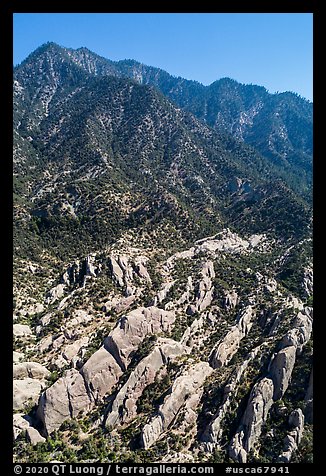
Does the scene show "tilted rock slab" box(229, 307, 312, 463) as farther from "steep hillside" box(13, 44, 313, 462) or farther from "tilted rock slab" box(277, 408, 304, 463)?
"tilted rock slab" box(277, 408, 304, 463)

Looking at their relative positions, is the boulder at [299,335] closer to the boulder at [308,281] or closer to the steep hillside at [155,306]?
the steep hillside at [155,306]

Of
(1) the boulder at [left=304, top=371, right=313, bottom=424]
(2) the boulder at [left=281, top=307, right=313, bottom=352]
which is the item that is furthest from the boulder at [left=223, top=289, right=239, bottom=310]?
(1) the boulder at [left=304, top=371, right=313, bottom=424]

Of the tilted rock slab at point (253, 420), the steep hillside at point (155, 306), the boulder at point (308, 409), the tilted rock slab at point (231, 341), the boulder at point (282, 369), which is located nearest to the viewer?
the boulder at point (308, 409)

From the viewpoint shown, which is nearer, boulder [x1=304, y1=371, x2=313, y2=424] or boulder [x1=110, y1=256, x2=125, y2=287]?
boulder [x1=304, y1=371, x2=313, y2=424]

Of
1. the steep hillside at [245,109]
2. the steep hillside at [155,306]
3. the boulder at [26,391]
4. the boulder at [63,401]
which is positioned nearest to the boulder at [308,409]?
the steep hillside at [155,306]

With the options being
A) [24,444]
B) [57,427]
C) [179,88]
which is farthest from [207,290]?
[179,88]
